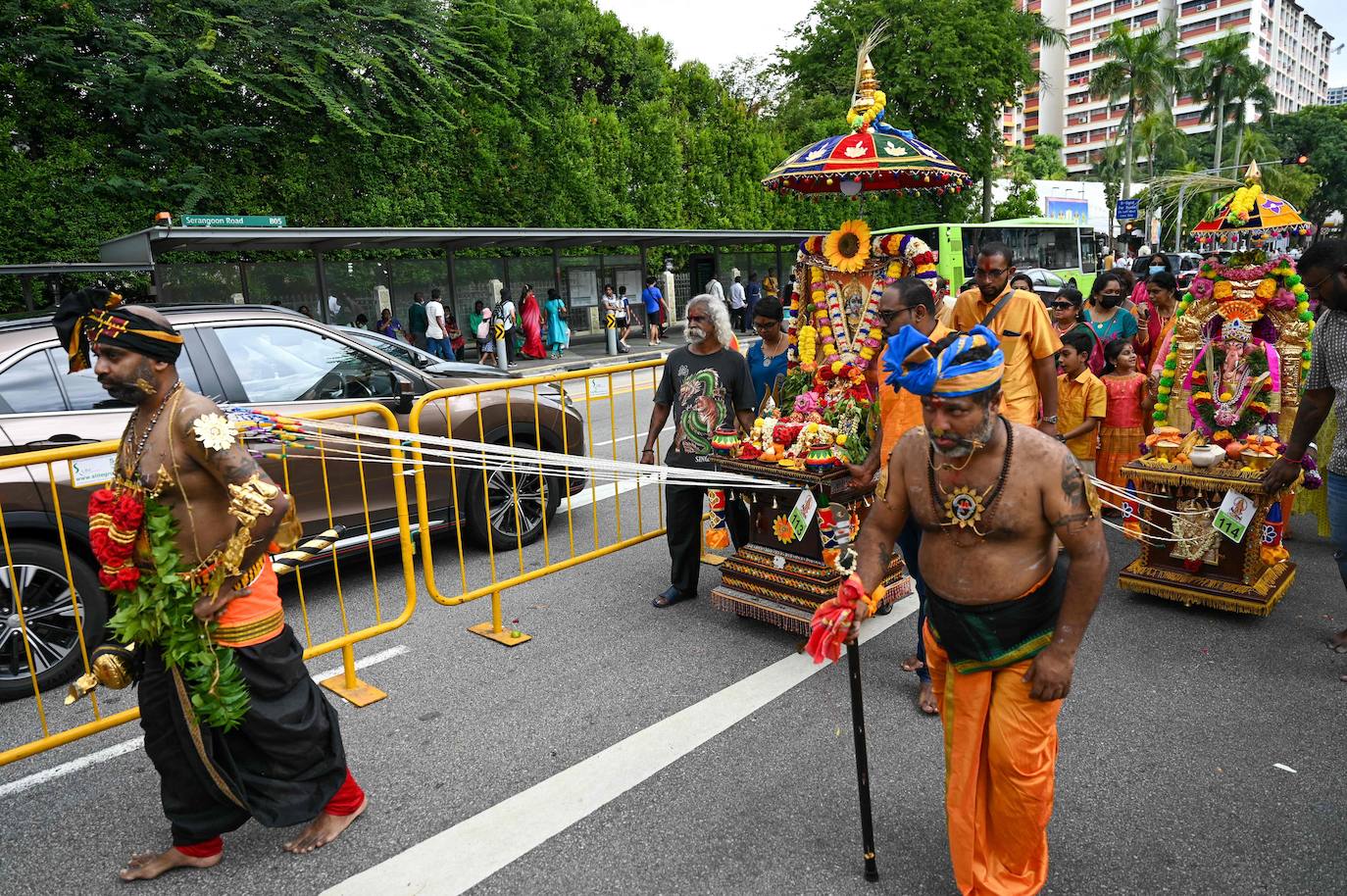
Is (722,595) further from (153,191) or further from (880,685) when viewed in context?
(153,191)

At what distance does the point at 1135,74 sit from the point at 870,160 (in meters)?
51.6

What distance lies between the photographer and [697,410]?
5.20 metres

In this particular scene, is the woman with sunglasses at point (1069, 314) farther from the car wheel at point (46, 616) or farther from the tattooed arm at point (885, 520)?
the car wheel at point (46, 616)

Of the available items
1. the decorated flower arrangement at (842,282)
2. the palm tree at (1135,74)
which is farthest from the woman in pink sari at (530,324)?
the palm tree at (1135,74)

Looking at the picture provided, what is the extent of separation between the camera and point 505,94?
23.9m

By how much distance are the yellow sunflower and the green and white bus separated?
54.4 ft

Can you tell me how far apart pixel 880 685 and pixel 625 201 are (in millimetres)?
24678

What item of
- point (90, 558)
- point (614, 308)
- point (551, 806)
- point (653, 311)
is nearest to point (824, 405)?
point (551, 806)

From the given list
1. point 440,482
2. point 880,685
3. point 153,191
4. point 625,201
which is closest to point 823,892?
point 880,685

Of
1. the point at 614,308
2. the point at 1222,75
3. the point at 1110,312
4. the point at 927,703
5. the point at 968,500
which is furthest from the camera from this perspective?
the point at 1222,75

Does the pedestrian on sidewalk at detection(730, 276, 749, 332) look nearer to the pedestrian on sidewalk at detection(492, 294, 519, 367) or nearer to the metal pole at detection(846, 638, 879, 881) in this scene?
the pedestrian on sidewalk at detection(492, 294, 519, 367)

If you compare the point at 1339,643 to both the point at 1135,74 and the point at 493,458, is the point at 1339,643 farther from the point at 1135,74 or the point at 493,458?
the point at 1135,74

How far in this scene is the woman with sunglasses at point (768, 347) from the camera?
18.6 ft

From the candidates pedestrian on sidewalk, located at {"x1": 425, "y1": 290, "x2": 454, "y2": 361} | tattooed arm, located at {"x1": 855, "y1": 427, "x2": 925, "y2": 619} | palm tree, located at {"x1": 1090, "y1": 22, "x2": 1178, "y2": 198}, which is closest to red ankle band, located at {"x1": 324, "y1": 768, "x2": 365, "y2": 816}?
tattooed arm, located at {"x1": 855, "y1": 427, "x2": 925, "y2": 619}
